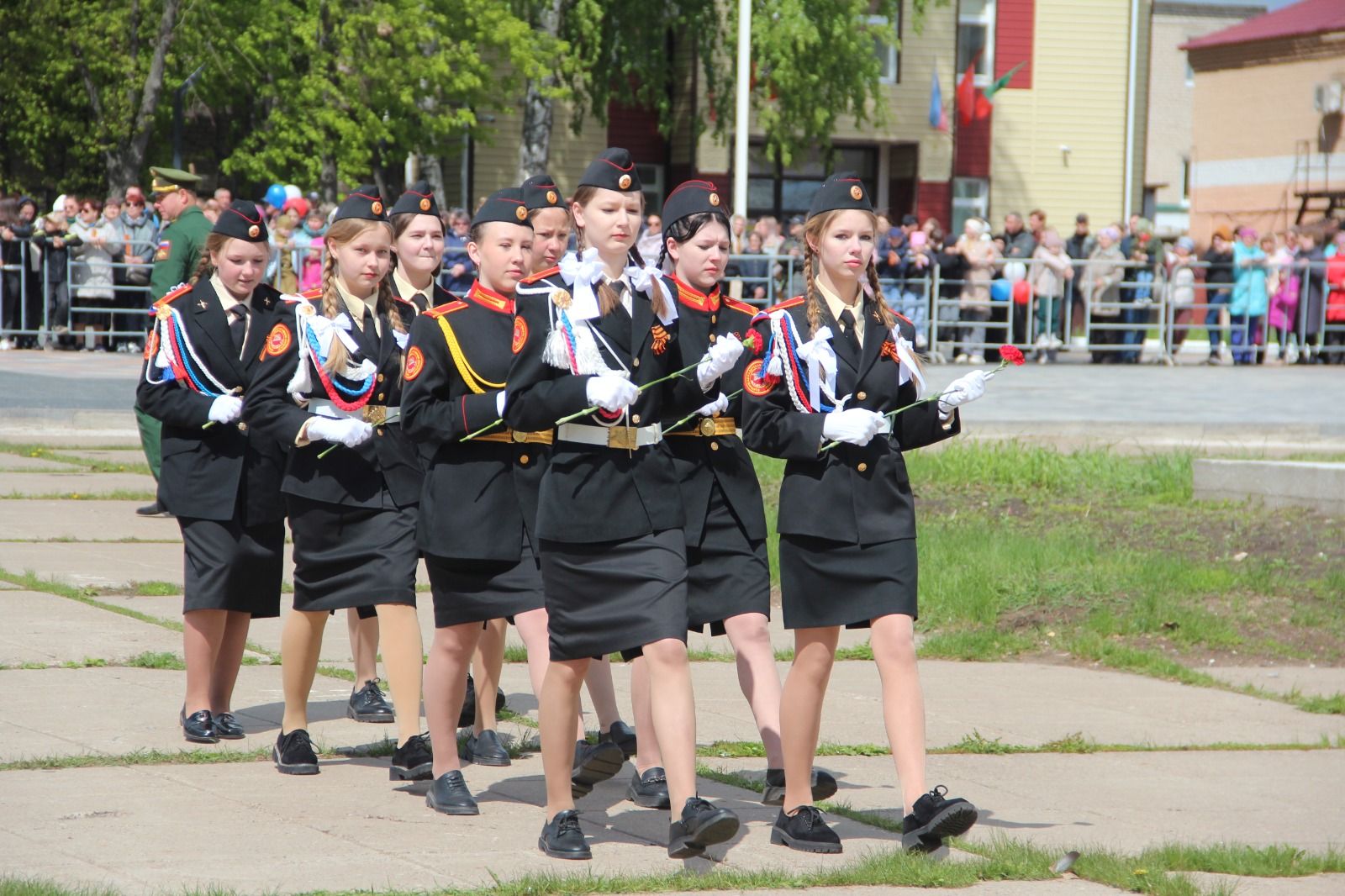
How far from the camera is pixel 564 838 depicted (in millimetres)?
5246

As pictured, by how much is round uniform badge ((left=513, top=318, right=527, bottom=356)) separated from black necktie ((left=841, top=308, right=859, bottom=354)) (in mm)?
963

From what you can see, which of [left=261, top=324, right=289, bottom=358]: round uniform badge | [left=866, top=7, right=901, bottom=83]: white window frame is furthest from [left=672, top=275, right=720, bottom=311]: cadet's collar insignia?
[left=866, top=7, right=901, bottom=83]: white window frame

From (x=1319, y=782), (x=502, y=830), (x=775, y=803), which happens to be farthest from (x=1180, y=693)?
(x=502, y=830)

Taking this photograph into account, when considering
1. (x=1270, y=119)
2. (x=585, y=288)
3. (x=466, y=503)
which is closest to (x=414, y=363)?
(x=466, y=503)

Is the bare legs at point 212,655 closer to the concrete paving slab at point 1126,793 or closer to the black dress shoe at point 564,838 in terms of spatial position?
the concrete paving slab at point 1126,793

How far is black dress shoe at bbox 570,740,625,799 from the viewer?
5.93m

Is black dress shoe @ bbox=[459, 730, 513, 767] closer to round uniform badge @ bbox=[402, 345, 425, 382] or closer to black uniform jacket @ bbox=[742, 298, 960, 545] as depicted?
round uniform badge @ bbox=[402, 345, 425, 382]

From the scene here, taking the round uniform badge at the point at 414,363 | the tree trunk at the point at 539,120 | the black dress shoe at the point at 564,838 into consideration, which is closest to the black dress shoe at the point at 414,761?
the black dress shoe at the point at 564,838

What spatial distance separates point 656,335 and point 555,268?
0.37 metres

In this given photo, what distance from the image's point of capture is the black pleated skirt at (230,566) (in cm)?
681

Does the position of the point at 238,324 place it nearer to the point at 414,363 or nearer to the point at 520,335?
the point at 414,363

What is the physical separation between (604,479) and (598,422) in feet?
0.55

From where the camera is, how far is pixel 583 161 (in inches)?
1560

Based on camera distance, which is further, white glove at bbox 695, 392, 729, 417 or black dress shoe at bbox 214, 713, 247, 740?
black dress shoe at bbox 214, 713, 247, 740
